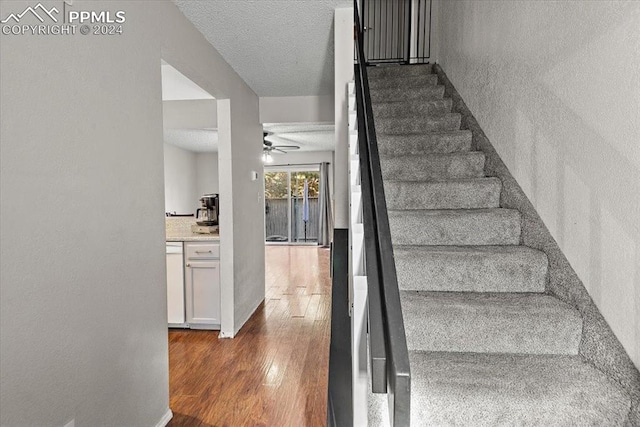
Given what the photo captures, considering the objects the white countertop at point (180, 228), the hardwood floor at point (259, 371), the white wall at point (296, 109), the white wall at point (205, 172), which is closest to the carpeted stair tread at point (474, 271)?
the hardwood floor at point (259, 371)

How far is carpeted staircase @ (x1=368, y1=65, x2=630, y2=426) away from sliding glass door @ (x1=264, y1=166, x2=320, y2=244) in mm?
6901

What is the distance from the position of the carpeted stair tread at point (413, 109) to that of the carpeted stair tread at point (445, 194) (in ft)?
3.27

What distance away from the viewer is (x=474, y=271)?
5.57 feet

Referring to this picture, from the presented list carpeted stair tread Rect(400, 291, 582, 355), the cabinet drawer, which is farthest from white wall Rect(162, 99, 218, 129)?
carpeted stair tread Rect(400, 291, 582, 355)

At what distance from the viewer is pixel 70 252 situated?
1.39 metres

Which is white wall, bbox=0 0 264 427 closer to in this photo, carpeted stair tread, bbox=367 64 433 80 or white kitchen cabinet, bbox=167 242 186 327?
white kitchen cabinet, bbox=167 242 186 327

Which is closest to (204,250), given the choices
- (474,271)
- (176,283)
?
(176,283)

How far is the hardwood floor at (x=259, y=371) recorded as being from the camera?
222 centimetres

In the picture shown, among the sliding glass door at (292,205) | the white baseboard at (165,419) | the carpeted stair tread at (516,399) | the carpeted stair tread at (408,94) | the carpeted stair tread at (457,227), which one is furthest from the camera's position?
the sliding glass door at (292,205)

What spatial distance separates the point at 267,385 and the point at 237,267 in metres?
1.34

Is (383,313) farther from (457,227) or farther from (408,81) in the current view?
(408,81)

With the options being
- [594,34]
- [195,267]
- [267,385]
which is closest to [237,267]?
[195,267]

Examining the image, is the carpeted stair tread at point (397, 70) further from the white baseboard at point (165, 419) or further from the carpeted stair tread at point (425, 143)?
the white baseboard at point (165, 419)

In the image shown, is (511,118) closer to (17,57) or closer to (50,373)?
(17,57)
